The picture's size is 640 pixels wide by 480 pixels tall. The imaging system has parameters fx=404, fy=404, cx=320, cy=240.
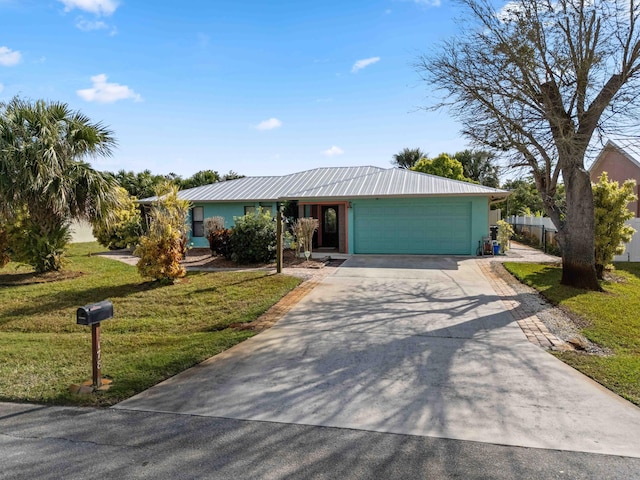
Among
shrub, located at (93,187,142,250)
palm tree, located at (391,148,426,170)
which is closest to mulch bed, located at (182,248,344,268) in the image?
shrub, located at (93,187,142,250)

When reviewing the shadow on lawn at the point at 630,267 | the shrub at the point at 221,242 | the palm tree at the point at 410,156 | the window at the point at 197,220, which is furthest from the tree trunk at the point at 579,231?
the palm tree at the point at 410,156

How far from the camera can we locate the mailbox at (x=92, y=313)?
443 cm

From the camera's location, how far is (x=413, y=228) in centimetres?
1620

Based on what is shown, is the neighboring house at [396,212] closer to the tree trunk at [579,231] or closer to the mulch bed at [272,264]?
the mulch bed at [272,264]

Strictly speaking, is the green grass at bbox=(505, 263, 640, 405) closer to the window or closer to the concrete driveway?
the concrete driveway

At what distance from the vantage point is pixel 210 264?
1413 cm

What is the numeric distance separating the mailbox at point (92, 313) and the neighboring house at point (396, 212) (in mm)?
12016

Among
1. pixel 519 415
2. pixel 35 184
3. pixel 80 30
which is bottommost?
pixel 519 415

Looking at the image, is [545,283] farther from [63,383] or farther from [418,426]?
[63,383]

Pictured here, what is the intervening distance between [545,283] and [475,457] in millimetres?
8464

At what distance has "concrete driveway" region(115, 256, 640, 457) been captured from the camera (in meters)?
3.71

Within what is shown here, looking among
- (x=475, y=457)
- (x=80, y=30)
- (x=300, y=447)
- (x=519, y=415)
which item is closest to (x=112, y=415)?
(x=300, y=447)

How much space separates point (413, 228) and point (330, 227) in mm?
4077

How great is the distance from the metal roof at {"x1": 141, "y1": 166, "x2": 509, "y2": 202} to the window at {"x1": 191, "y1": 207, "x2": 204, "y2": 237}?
720 mm
